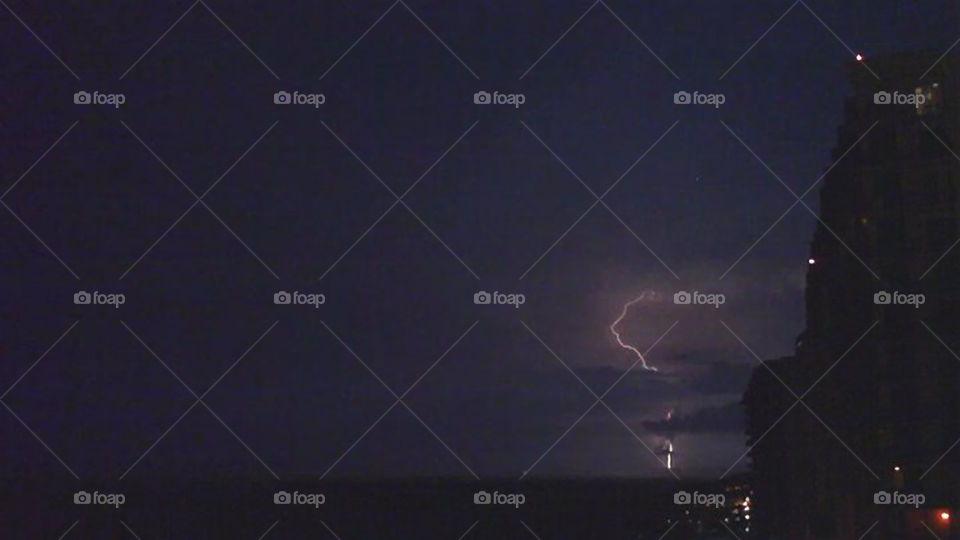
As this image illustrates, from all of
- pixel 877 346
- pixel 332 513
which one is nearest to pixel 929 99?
pixel 877 346

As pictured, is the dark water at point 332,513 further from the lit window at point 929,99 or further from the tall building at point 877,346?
the lit window at point 929,99

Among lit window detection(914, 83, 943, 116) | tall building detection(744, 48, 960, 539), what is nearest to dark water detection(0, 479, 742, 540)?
tall building detection(744, 48, 960, 539)

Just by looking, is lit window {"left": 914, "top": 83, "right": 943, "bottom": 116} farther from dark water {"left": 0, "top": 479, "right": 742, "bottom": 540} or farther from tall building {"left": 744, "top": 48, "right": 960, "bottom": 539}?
dark water {"left": 0, "top": 479, "right": 742, "bottom": 540}

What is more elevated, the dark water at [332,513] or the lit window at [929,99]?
the lit window at [929,99]

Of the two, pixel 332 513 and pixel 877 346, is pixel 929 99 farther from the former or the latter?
pixel 332 513

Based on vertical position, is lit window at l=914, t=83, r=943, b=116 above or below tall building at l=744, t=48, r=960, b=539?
above

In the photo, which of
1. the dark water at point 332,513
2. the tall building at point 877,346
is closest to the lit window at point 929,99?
the tall building at point 877,346

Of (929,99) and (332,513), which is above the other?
(929,99)

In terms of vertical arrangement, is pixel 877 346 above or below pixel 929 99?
below
